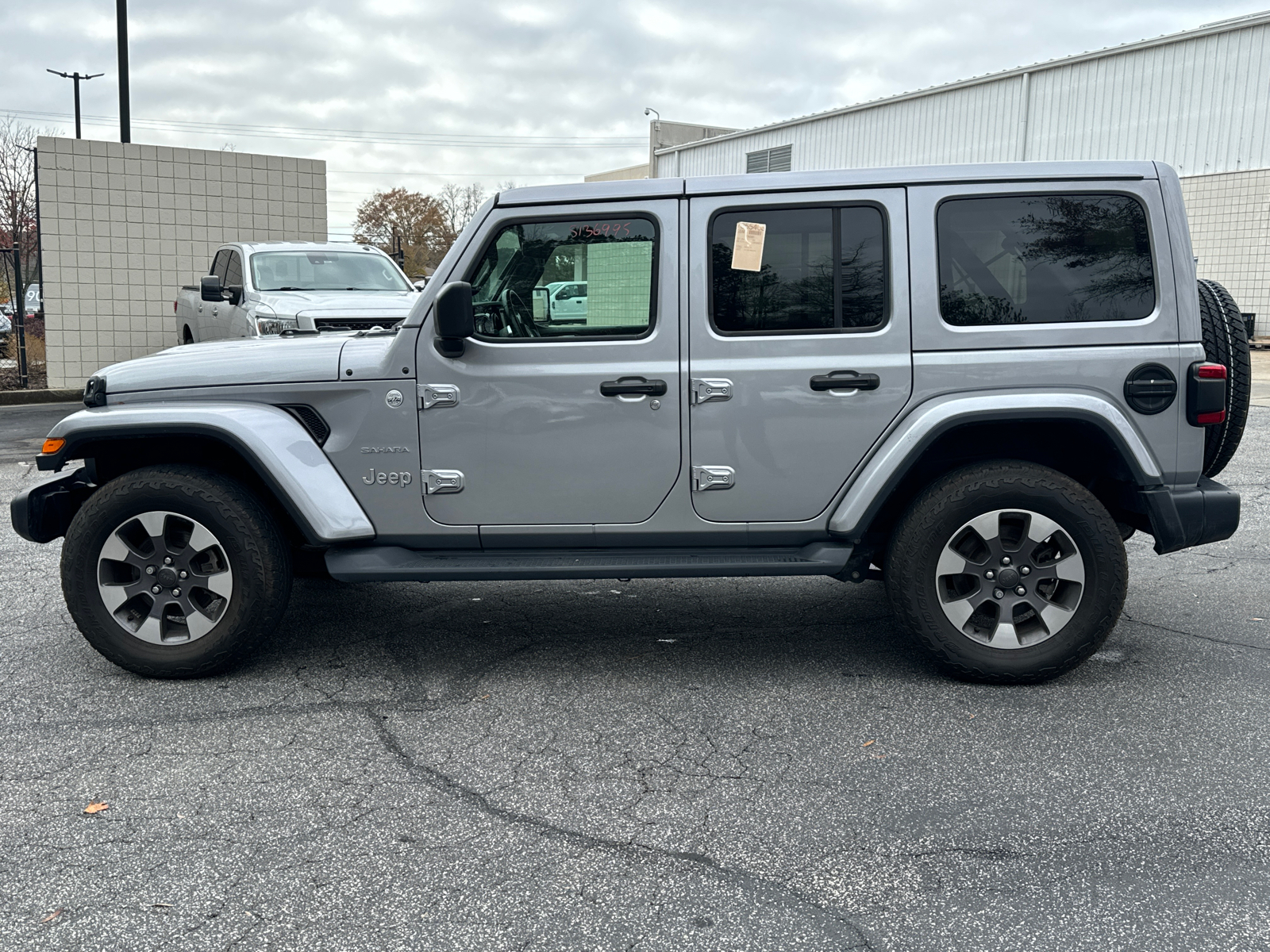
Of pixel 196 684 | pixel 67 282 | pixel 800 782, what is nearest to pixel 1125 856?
pixel 800 782

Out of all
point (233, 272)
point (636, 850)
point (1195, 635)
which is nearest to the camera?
point (636, 850)

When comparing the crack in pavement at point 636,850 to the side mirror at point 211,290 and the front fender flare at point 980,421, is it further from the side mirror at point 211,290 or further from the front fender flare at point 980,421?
the side mirror at point 211,290

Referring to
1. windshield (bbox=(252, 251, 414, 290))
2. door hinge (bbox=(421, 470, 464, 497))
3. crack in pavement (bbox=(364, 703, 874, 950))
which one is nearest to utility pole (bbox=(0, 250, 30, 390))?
windshield (bbox=(252, 251, 414, 290))

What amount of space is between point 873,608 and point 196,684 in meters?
3.11

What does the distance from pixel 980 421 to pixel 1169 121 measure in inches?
860

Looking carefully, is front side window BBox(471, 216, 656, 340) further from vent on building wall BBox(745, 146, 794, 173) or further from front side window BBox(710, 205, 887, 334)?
vent on building wall BBox(745, 146, 794, 173)

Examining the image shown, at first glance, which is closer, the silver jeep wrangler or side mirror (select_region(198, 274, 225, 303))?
the silver jeep wrangler

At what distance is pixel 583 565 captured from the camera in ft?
14.5

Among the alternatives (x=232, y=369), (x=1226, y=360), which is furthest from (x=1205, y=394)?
(x=232, y=369)

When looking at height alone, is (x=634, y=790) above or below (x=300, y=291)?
below

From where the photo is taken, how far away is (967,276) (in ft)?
14.4

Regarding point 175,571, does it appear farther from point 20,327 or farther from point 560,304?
point 20,327

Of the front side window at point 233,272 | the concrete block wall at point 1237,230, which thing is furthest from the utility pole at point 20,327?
the concrete block wall at point 1237,230

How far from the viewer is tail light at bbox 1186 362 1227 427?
14.0 ft
